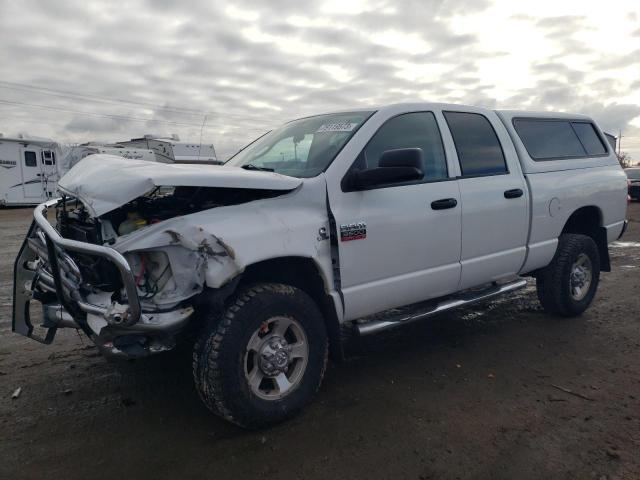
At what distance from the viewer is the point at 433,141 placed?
13.7ft

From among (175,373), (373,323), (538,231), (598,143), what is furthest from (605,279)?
(175,373)

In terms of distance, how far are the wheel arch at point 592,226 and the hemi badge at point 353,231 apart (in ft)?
9.72

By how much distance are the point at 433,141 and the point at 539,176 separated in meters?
1.34

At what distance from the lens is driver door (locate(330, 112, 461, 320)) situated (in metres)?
3.46

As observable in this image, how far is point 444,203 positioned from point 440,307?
0.81m

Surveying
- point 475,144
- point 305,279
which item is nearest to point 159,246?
point 305,279

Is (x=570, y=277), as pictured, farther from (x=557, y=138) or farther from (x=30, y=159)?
(x=30, y=159)

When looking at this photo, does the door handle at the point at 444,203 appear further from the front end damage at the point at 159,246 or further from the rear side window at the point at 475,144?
the front end damage at the point at 159,246

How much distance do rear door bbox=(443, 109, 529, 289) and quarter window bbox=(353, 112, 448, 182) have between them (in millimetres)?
199

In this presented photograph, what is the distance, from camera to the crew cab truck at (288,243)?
2830mm

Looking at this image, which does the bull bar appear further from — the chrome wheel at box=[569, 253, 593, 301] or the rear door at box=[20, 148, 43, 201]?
the rear door at box=[20, 148, 43, 201]

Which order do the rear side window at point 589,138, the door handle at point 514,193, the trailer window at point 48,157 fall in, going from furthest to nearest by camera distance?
1. the trailer window at point 48,157
2. the rear side window at point 589,138
3. the door handle at point 514,193

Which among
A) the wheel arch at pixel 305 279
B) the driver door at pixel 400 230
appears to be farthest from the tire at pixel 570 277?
the wheel arch at pixel 305 279

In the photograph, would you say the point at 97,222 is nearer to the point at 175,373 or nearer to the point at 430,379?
the point at 175,373
